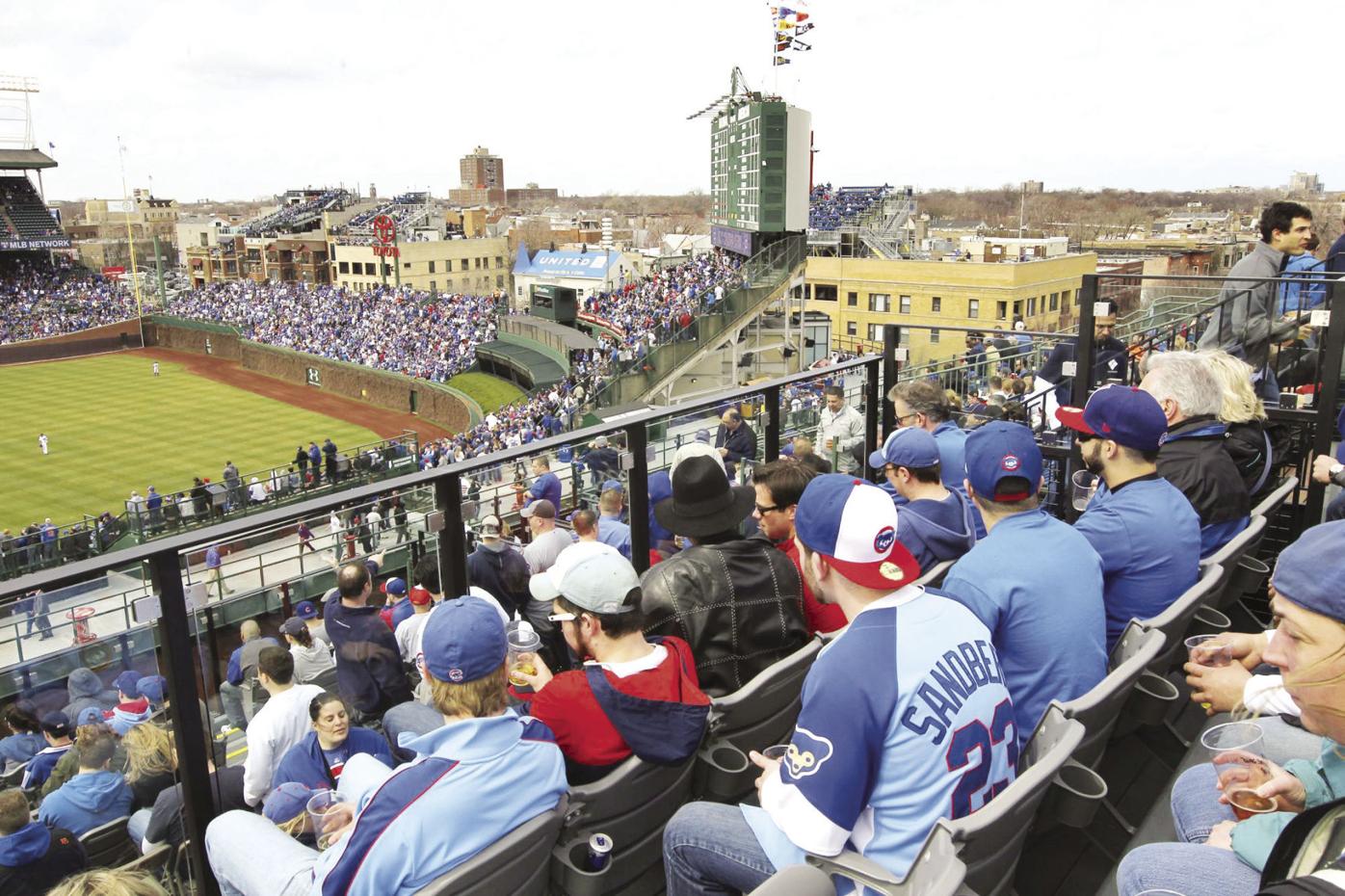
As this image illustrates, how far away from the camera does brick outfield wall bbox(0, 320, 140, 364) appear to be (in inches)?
2473

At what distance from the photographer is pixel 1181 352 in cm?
430

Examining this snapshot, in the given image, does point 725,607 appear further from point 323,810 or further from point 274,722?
point 274,722

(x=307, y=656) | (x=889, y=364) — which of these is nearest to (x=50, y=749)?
(x=307, y=656)

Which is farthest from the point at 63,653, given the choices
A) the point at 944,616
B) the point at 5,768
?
the point at 944,616

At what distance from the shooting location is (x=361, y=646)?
3.92 metres

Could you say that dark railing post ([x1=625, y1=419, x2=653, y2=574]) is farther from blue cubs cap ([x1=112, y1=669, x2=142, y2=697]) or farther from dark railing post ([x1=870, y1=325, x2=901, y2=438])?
dark railing post ([x1=870, y1=325, x2=901, y2=438])

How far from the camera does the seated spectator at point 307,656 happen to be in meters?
4.29

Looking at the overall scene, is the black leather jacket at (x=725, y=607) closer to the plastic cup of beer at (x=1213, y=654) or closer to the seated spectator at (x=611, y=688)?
the seated spectator at (x=611, y=688)

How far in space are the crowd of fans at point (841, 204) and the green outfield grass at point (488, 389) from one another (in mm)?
20080

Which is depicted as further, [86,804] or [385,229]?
[385,229]

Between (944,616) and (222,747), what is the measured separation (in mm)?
2633

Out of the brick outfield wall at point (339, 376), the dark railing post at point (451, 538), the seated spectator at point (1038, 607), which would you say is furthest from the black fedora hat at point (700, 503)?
the brick outfield wall at point (339, 376)

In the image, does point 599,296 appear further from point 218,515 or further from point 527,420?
point 218,515

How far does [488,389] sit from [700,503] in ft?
145
